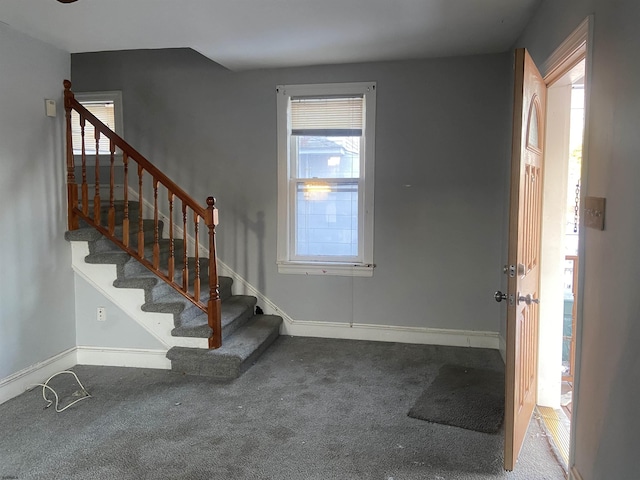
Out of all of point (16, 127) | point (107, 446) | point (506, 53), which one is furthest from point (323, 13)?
point (107, 446)

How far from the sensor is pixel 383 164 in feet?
13.0

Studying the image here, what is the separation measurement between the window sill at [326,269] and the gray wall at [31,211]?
170 centimetres

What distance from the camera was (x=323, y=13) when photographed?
281 centimetres

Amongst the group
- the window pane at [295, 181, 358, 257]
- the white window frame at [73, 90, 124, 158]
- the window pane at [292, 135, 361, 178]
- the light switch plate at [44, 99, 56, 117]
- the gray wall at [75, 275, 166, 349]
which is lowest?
the gray wall at [75, 275, 166, 349]

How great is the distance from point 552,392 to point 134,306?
2.85 metres

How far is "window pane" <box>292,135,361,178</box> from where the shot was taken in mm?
4055

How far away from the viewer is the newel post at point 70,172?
338cm

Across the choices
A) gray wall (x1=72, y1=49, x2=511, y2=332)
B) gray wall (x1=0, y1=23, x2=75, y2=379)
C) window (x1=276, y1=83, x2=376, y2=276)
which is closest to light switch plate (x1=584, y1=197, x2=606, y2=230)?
gray wall (x1=72, y1=49, x2=511, y2=332)

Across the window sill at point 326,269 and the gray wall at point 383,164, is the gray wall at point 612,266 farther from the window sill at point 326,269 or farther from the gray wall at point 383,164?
the window sill at point 326,269

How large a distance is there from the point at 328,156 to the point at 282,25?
1.30m

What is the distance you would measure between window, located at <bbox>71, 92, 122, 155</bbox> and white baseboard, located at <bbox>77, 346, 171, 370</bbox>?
1875 mm

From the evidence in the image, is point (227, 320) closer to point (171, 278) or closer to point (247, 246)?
point (171, 278)

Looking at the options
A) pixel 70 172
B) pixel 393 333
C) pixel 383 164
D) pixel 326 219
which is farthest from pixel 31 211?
pixel 393 333

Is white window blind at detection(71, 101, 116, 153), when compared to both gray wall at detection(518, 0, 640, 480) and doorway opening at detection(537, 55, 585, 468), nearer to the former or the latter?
doorway opening at detection(537, 55, 585, 468)
